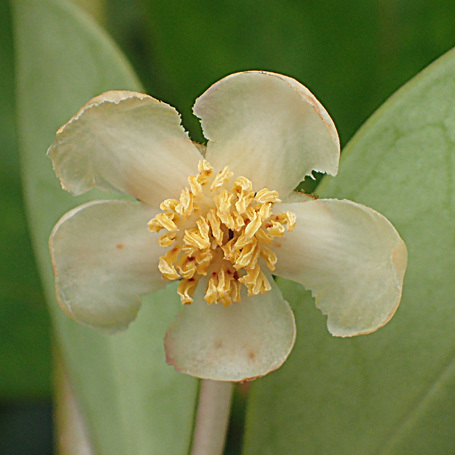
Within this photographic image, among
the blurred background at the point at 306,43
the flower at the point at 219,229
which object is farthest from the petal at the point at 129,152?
the blurred background at the point at 306,43

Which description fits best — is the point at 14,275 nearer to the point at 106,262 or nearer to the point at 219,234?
the point at 106,262

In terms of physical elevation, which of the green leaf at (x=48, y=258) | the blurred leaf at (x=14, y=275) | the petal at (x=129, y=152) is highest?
the petal at (x=129, y=152)

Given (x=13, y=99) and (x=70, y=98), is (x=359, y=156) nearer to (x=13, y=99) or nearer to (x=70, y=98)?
(x=70, y=98)

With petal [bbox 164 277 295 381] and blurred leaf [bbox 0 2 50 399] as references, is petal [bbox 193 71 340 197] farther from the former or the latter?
blurred leaf [bbox 0 2 50 399]

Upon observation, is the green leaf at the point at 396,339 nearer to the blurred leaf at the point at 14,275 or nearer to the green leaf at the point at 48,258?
the green leaf at the point at 48,258

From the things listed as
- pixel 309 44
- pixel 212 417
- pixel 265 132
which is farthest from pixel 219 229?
pixel 309 44

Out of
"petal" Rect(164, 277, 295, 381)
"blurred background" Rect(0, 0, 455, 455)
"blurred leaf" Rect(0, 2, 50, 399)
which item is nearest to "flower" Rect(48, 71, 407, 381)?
"petal" Rect(164, 277, 295, 381)
